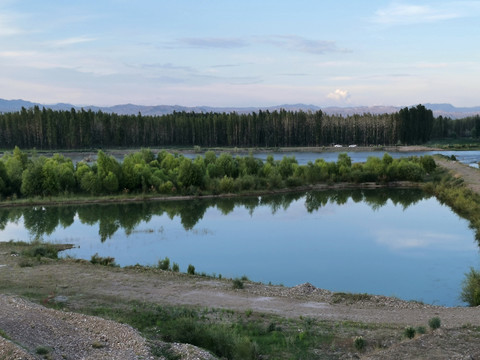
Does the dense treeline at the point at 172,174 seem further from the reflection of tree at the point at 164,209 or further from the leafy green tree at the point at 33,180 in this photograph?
the reflection of tree at the point at 164,209

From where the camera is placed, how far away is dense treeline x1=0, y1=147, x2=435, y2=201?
45562 mm

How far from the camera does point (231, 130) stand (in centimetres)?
10812

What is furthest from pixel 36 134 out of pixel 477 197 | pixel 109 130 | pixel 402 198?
pixel 477 197

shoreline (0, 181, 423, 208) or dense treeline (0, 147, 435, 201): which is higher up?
dense treeline (0, 147, 435, 201)

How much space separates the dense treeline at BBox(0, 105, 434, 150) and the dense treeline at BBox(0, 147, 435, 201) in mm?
47748

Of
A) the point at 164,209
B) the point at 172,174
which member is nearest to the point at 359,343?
the point at 164,209

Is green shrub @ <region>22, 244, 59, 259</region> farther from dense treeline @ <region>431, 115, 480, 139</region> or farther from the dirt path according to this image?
dense treeline @ <region>431, 115, 480, 139</region>

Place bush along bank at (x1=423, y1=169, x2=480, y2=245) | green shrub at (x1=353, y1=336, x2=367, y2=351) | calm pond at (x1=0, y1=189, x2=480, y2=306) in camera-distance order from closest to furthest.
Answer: green shrub at (x1=353, y1=336, x2=367, y2=351) < calm pond at (x1=0, y1=189, x2=480, y2=306) < bush along bank at (x1=423, y1=169, x2=480, y2=245)

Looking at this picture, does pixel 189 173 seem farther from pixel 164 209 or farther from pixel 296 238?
pixel 296 238

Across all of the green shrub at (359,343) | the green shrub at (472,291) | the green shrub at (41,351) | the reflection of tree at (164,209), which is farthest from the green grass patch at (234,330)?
the reflection of tree at (164,209)

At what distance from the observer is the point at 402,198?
4772cm

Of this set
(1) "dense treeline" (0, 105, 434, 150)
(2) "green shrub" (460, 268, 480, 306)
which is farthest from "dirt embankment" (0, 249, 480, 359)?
(1) "dense treeline" (0, 105, 434, 150)

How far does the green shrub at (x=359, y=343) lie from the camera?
1192cm

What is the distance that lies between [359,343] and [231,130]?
3834 inches
